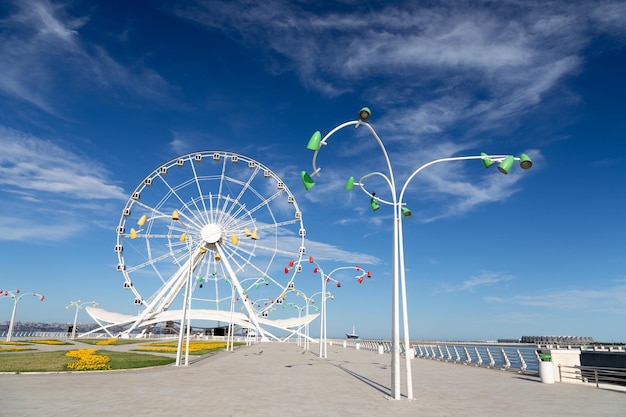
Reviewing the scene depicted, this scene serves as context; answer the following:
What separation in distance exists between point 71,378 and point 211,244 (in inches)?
1324

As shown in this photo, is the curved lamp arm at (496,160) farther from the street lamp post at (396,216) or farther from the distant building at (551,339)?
the distant building at (551,339)

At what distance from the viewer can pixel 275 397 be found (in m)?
12.9

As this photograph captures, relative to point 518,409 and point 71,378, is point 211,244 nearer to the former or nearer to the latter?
point 71,378

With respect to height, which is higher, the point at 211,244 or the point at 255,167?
the point at 255,167

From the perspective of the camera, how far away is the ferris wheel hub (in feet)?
160

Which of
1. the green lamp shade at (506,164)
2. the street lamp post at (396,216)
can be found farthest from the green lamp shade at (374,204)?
the green lamp shade at (506,164)

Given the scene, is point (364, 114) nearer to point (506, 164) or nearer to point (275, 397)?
point (506, 164)

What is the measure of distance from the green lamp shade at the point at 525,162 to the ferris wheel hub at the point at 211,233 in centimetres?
3976

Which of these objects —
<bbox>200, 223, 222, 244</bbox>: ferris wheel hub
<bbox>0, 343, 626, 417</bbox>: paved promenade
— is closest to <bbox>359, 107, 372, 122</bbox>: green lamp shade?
<bbox>0, 343, 626, 417</bbox>: paved promenade

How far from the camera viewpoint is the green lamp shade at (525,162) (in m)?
13.7

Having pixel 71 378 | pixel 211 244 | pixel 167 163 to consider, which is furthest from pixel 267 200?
pixel 71 378

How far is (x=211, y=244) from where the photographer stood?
164 ft

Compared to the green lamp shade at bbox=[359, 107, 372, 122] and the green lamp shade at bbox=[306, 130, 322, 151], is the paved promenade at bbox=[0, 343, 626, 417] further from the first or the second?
the green lamp shade at bbox=[359, 107, 372, 122]

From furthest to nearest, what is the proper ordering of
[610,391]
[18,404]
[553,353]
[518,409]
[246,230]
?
[246,230], [553,353], [610,391], [518,409], [18,404]
